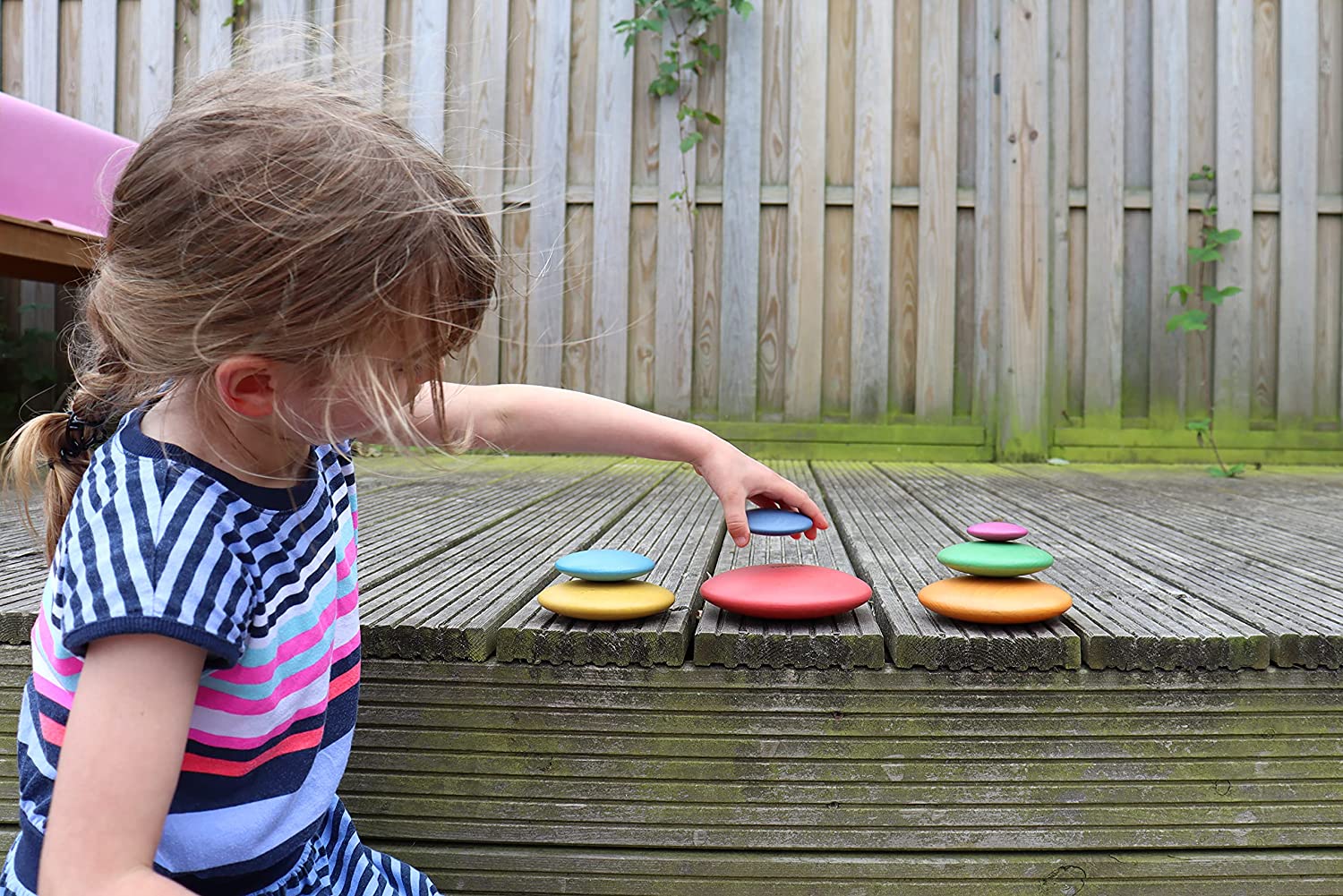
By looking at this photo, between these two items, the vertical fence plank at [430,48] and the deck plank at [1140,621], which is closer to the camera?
the deck plank at [1140,621]

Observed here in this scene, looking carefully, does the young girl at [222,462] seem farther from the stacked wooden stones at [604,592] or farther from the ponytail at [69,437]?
the stacked wooden stones at [604,592]

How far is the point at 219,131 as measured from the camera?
2.70 feet

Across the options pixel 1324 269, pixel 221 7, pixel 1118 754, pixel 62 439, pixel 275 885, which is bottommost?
pixel 275 885

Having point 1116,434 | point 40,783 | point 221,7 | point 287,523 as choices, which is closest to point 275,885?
point 40,783

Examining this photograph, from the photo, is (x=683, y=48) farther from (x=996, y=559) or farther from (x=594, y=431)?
(x=996, y=559)

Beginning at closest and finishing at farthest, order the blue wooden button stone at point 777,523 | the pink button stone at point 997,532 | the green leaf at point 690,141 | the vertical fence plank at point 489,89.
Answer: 1. the blue wooden button stone at point 777,523
2. the pink button stone at point 997,532
3. the green leaf at point 690,141
4. the vertical fence plank at point 489,89

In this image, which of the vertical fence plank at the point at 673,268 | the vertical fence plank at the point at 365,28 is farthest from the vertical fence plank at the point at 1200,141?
the vertical fence plank at the point at 365,28

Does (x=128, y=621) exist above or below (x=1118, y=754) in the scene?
above

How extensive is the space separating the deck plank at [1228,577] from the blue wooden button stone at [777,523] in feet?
1.58

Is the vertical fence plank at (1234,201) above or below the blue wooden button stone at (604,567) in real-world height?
above

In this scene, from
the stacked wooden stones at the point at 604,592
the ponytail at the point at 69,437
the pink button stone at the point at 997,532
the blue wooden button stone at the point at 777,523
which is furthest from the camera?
the pink button stone at the point at 997,532

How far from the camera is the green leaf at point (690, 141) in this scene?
11.1 feet

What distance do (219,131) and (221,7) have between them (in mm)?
3343

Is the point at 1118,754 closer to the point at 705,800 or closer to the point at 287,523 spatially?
the point at 705,800
